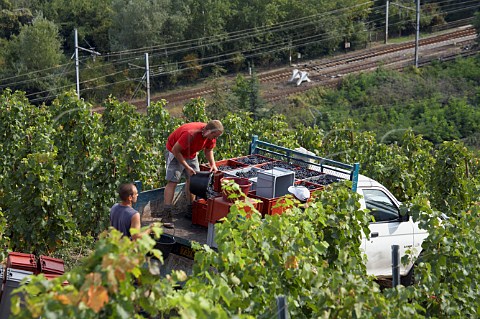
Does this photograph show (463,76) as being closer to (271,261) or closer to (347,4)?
(347,4)

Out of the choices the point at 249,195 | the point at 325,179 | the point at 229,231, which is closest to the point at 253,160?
the point at 325,179

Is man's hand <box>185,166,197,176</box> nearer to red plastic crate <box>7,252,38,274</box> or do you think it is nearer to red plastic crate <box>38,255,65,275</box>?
red plastic crate <box>38,255,65,275</box>

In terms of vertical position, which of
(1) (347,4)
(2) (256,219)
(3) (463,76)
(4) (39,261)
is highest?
(1) (347,4)

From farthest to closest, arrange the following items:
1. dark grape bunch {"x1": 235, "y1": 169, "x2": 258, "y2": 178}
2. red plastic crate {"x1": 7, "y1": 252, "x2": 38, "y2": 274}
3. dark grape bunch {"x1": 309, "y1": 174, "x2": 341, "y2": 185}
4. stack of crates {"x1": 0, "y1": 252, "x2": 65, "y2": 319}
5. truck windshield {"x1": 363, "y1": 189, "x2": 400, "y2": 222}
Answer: truck windshield {"x1": 363, "y1": 189, "x2": 400, "y2": 222} → dark grape bunch {"x1": 309, "y1": 174, "x2": 341, "y2": 185} → dark grape bunch {"x1": 235, "y1": 169, "x2": 258, "y2": 178} → red plastic crate {"x1": 7, "y1": 252, "x2": 38, "y2": 274} → stack of crates {"x1": 0, "y1": 252, "x2": 65, "y2": 319}

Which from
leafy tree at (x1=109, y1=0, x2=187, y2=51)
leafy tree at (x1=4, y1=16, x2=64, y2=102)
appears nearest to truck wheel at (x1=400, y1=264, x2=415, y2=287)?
leafy tree at (x1=4, y1=16, x2=64, y2=102)

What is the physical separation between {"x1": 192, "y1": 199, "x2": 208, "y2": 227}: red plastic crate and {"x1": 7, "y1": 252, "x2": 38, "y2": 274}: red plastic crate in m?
2.11

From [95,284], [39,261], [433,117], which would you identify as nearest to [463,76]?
[433,117]

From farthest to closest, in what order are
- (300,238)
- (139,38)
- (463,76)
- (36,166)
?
(139,38), (463,76), (36,166), (300,238)

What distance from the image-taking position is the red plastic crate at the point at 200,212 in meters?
11.3

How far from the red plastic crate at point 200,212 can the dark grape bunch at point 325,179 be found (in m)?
1.79

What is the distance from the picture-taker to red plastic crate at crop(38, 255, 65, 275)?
10492 millimetres

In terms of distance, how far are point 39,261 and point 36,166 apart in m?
3.58

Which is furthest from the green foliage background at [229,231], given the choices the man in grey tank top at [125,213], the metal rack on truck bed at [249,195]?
the man in grey tank top at [125,213]

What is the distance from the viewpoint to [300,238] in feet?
28.5
